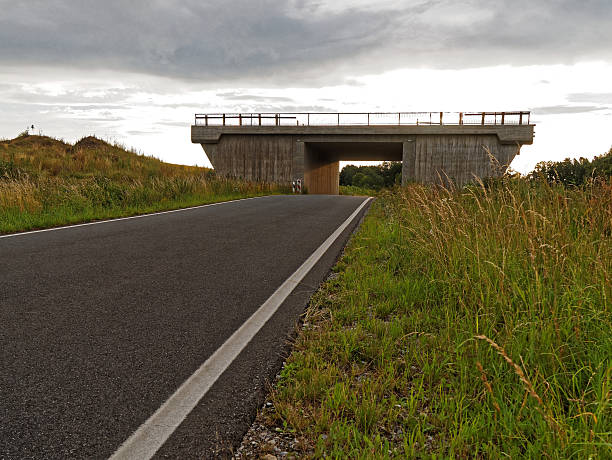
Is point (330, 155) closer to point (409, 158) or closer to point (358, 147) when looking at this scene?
point (358, 147)

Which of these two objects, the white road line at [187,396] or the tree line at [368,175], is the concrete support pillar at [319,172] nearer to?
the white road line at [187,396]

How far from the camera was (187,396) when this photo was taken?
7.90ft

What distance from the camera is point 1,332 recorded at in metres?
3.24

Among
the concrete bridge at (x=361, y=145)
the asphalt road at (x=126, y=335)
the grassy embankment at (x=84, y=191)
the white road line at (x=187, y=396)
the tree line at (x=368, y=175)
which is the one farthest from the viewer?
the tree line at (x=368, y=175)

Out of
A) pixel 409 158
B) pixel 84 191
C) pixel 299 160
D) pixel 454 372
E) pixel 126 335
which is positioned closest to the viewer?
pixel 454 372

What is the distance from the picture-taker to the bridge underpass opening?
105 feet

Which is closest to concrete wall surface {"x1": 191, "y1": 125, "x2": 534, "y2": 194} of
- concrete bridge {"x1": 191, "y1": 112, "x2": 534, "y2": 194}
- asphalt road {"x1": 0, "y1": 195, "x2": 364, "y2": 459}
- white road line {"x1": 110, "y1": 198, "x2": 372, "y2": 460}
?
concrete bridge {"x1": 191, "y1": 112, "x2": 534, "y2": 194}

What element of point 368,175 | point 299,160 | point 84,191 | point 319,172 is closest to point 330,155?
point 319,172

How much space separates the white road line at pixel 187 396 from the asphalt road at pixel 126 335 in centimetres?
5

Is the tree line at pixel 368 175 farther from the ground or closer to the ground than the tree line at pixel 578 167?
farther from the ground

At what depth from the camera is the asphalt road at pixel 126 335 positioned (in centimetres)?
211

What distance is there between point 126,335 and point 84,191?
11.7 meters

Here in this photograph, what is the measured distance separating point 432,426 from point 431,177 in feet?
95.0

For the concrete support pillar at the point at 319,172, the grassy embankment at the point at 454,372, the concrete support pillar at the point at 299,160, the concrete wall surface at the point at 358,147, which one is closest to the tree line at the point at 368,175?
the concrete support pillar at the point at 319,172
